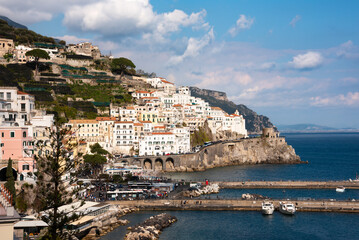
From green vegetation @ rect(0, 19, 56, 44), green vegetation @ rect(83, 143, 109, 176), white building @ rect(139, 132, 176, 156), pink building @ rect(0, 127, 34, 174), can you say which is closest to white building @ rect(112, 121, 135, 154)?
white building @ rect(139, 132, 176, 156)

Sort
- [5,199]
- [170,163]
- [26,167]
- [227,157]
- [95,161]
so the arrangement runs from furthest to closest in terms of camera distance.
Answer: [227,157], [170,163], [95,161], [26,167], [5,199]

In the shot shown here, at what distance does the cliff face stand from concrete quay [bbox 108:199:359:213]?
4172 centimetres

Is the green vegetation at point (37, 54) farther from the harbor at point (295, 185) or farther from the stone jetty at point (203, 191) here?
the harbor at point (295, 185)

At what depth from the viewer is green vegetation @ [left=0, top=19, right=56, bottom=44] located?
378 ft

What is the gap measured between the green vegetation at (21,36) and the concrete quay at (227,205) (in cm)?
8429

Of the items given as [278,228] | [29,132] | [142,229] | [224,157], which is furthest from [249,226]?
[224,157]

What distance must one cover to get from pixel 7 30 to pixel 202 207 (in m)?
97.8

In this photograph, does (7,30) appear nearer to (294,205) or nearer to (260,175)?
(260,175)

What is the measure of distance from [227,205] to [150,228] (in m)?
13.9

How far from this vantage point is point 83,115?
3647 inches

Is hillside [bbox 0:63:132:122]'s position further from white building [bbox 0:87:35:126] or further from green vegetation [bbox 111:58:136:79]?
white building [bbox 0:87:35:126]

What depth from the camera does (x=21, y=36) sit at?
118m

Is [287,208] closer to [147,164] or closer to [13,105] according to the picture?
[147,164]

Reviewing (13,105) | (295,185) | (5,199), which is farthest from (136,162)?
(5,199)
